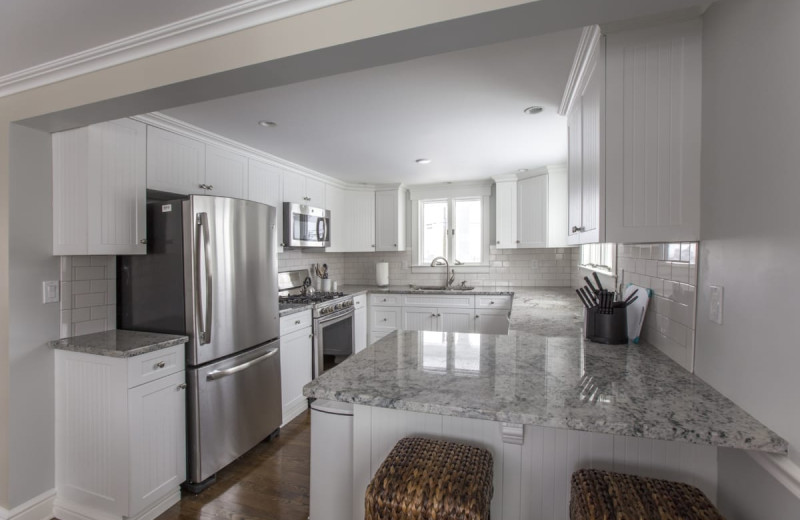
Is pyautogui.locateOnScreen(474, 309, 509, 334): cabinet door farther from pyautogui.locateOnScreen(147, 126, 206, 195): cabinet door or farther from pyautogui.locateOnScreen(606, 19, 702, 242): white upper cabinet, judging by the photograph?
pyautogui.locateOnScreen(147, 126, 206, 195): cabinet door

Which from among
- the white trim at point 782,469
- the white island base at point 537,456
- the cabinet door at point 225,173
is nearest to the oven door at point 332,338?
the cabinet door at point 225,173

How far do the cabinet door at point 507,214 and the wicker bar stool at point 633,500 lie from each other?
3.49 m

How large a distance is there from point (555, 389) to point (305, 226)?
9.98 ft

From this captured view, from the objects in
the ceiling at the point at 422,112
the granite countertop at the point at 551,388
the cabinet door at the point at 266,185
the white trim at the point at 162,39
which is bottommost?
the granite countertop at the point at 551,388

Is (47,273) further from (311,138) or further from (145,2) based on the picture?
(311,138)

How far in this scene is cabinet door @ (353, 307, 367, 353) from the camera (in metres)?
4.25

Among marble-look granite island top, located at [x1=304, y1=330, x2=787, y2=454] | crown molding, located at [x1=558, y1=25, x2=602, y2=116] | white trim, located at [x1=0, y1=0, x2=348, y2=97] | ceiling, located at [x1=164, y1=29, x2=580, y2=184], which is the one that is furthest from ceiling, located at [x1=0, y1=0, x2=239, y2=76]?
marble-look granite island top, located at [x1=304, y1=330, x2=787, y2=454]

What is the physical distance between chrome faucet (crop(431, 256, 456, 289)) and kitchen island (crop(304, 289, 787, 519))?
3.16 m

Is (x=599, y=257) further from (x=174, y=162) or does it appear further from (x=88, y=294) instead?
(x=88, y=294)

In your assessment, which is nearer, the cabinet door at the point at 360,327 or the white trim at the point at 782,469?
the white trim at the point at 782,469

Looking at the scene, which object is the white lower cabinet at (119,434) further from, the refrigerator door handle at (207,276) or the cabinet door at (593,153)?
the cabinet door at (593,153)

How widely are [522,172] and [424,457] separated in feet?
12.1

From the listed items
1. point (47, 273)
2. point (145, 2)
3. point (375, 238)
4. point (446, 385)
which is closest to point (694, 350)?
point (446, 385)

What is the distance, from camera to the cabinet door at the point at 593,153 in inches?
53.7
